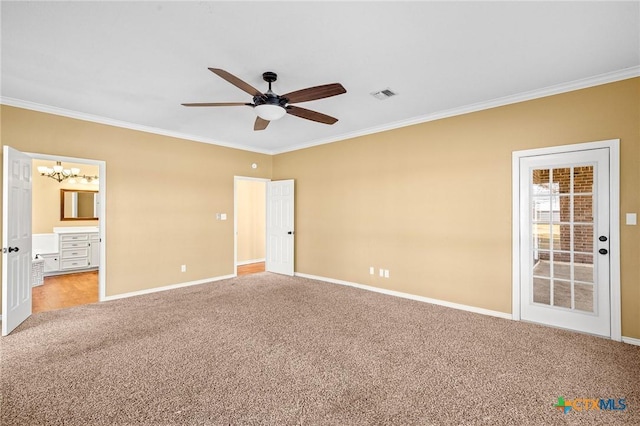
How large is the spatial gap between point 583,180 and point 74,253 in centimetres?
883

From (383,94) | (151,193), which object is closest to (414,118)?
(383,94)

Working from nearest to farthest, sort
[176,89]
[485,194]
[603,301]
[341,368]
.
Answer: [341,368] < [603,301] < [176,89] < [485,194]

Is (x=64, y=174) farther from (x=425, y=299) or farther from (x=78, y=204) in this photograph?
(x=425, y=299)

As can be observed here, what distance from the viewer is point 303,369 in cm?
249

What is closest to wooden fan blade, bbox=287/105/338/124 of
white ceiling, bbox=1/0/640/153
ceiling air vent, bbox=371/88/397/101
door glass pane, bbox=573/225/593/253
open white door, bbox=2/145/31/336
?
white ceiling, bbox=1/0/640/153

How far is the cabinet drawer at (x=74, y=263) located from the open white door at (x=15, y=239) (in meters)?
3.06

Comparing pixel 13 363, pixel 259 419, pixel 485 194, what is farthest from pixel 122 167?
pixel 485 194

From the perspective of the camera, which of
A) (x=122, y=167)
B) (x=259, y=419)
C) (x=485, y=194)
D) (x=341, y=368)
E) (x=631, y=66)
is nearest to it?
(x=259, y=419)

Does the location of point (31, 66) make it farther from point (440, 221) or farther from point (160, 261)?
point (440, 221)

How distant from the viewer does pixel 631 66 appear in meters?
2.86

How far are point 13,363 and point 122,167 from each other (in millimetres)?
2851

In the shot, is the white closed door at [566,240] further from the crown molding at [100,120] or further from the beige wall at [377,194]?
the crown molding at [100,120]

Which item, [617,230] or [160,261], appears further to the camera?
[160,261]

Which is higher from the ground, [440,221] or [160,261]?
[440,221]
